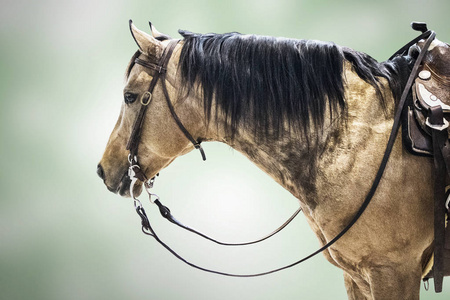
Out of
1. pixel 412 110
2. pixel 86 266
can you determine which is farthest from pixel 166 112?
pixel 86 266

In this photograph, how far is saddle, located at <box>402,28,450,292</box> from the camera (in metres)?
1.06

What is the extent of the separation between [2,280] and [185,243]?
90 cm

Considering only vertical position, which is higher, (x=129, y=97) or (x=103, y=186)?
(x=129, y=97)

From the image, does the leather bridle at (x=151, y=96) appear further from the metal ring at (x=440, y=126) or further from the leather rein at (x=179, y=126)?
the metal ring at (x=440, y=126)

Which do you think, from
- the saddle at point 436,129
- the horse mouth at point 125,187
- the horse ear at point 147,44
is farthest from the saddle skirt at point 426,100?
the horse mouth at point 125,187

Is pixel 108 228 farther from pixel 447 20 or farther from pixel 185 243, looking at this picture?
pixel 447 20

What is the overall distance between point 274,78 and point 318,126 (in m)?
0.16

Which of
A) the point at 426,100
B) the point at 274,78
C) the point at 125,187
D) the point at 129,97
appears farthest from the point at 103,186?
the point at 426,100

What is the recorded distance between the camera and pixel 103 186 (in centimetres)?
228

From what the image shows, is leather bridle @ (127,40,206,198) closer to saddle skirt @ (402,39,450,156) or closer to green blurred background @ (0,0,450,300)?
saddle skirt @ (402,39,450,156)

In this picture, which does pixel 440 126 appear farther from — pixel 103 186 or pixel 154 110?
pixel 103 186

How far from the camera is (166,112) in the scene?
4.09 ft

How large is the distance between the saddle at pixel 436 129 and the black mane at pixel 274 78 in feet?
0.26

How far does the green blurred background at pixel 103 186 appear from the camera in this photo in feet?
7.40
